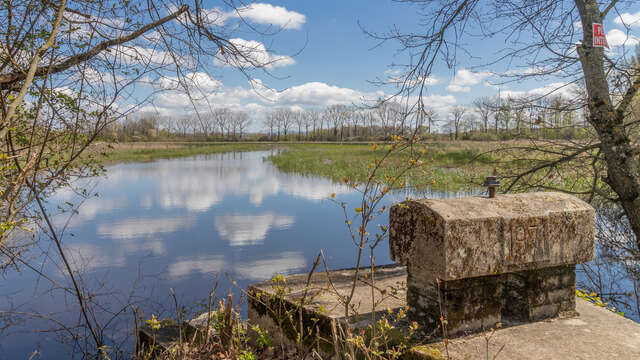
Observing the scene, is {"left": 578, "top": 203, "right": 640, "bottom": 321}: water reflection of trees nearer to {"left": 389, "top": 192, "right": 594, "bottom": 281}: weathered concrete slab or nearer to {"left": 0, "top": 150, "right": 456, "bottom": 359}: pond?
{"left": 389, "top": 192, "right": 594, "bottom": 281}: weathered concrete slab

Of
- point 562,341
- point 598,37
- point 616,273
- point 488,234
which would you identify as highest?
point 598,37

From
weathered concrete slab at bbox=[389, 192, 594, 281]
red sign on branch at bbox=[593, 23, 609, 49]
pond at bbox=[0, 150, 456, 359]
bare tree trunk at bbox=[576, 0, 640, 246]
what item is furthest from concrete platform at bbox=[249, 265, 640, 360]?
red sign on branch at bbox=[593, 23, 609, 49]

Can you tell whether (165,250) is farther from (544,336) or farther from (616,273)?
(616,273)

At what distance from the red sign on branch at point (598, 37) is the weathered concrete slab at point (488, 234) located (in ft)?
9.17

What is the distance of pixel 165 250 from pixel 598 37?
1059cm

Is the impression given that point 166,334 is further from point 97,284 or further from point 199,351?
point 97,284

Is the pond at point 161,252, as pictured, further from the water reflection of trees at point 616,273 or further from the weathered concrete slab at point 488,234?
the weathered concrete slab at point 488,234

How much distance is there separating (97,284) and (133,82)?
6092mm

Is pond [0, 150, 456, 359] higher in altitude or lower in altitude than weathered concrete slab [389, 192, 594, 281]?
lower

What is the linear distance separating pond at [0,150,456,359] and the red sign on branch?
16.4 feet

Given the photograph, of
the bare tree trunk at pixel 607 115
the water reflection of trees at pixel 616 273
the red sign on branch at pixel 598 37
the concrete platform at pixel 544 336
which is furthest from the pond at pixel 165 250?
the red sign on branch at pixel 598 37

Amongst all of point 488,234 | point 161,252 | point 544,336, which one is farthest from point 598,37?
point 161,252

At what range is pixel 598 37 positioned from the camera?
488cm

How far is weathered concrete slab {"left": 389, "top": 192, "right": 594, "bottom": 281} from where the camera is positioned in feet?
8.71
